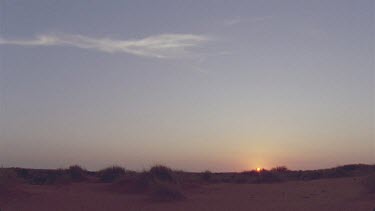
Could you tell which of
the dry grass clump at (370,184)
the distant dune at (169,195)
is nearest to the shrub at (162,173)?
the distant dune at (169,195)

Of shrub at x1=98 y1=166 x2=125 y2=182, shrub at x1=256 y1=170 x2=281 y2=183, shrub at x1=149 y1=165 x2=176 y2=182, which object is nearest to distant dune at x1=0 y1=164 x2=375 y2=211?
shrub at x1=149 y1=165 x2=176 y2=182

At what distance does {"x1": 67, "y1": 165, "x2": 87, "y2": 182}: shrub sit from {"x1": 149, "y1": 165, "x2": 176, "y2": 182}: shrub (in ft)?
18.3

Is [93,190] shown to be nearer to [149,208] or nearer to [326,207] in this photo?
[149,208]

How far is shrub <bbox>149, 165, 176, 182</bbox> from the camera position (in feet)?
110

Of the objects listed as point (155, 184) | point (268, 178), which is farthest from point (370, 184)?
point (268, 178)

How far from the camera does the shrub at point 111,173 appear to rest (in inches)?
1556

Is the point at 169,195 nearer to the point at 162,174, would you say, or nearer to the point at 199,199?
the point at 199,199

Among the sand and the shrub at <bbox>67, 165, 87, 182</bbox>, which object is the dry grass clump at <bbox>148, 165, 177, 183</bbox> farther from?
the shrub at <bbox>67, 165, 87, 182</bbox>

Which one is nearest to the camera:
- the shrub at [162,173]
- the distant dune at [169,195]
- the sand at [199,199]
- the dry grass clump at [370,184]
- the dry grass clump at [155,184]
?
the sand at [199,199]

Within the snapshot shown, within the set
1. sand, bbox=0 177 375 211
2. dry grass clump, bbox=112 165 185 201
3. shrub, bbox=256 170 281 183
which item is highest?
shrub, bbox=256 170 281 183

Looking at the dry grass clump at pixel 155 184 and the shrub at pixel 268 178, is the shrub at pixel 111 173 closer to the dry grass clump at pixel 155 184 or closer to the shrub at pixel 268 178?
the dry grass clump at pixel 155 184

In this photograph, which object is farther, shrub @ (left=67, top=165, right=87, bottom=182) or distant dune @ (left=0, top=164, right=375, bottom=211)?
shrub @ (left=67, top=165, right=87, bottom=182)

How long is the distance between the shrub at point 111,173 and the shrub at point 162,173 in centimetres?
513

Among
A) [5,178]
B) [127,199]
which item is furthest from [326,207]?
[5,178]
